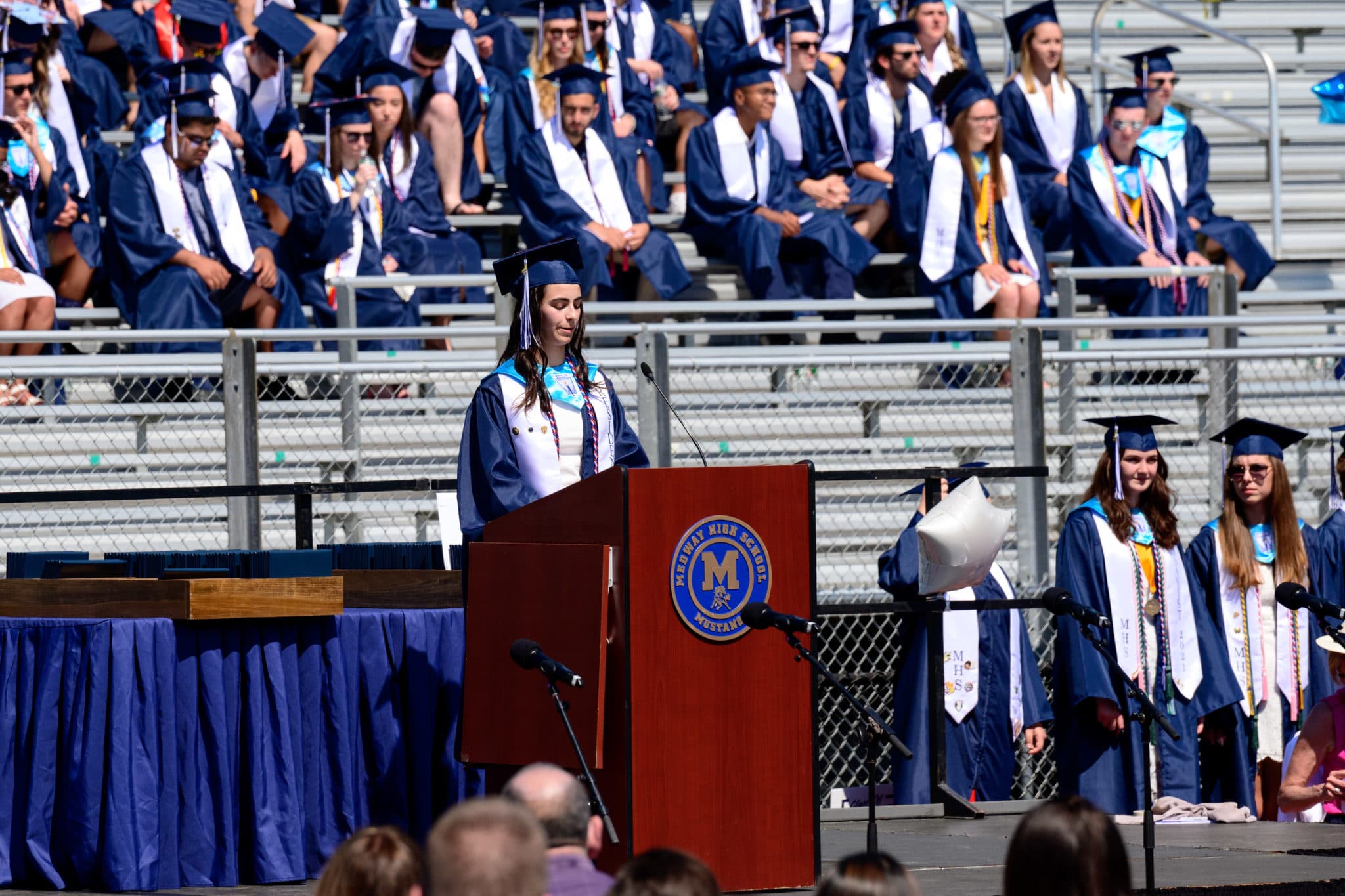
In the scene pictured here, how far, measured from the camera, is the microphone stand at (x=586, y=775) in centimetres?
460

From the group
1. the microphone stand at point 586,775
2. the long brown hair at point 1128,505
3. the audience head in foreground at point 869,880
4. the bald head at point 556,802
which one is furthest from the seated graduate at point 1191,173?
the audience head in foreground at point 869,880

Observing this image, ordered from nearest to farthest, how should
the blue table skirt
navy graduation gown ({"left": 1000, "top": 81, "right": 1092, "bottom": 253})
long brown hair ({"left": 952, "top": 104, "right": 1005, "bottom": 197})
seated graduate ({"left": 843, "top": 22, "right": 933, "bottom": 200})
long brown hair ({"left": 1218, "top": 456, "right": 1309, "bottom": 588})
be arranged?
the blue table skirt < long brown hair ({"left": 1218, "top": 456, "right": 1309, "bottom": 588}) < long brown hair ({"left": 952, "top": 104, "right": 1005, "bottom": 197}) < navy graduation gown ({"left": 1000, "top": 81, "right": 1092, "bottom": 253}) < seated graduate ({"left": 843, "top": 22, "right": 933, "bottom": 200})

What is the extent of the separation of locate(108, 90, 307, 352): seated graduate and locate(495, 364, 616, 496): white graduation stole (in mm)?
4649

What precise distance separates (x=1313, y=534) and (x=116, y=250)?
5865 millimetres

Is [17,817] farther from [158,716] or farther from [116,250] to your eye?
[116,250]

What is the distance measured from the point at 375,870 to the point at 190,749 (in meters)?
2.94

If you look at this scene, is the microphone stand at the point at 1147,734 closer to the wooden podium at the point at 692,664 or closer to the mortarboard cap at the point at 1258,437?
the wooden podium at the point at 692,664

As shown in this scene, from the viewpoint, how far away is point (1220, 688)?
27.2 feet

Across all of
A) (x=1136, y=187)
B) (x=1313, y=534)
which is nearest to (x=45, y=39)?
(x=1136, y=187)

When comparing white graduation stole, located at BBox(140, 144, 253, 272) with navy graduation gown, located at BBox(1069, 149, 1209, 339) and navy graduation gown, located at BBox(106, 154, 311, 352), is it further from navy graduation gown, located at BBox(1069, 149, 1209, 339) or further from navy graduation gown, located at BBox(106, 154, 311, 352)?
navy graduation gown, located at BBox(1069, 149, 1209, 339)

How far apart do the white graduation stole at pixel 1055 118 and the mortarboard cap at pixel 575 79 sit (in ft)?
9.25

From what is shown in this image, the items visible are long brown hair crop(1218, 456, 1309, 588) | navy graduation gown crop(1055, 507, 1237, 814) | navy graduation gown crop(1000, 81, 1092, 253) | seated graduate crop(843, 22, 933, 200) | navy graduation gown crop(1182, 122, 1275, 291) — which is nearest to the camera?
navy graduation gown crop(1055, 507, 1237, 814)

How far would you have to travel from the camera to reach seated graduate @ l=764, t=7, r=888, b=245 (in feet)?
40.6

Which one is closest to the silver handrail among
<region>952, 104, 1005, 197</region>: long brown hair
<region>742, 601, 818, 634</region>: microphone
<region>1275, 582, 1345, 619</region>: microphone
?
<region>952, 104, 1005, 197</region>: long brown hair
